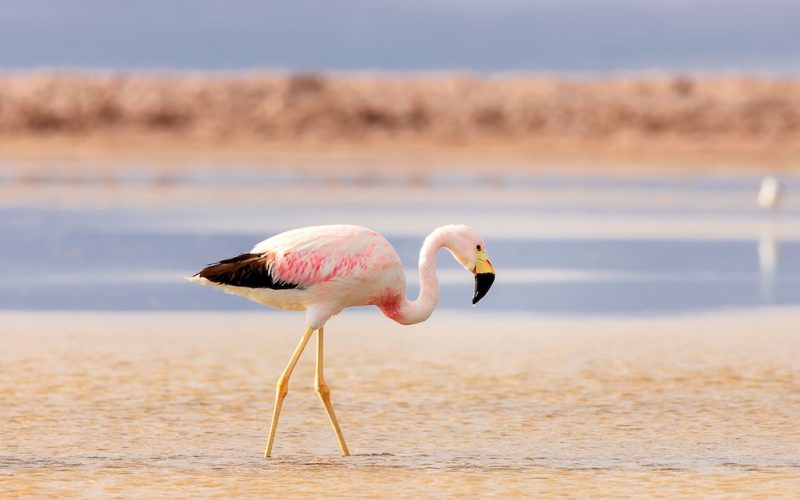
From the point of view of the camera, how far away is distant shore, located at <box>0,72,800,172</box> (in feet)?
148

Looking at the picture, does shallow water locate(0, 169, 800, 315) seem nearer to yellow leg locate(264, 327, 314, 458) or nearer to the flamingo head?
the flamingo head

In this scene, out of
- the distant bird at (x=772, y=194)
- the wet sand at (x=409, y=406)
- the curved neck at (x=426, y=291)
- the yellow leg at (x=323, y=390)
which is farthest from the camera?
the distant bird at (x=772, y=194)

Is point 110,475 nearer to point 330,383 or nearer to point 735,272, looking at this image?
point 330,383

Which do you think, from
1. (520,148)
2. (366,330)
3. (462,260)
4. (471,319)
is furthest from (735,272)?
(520,148)

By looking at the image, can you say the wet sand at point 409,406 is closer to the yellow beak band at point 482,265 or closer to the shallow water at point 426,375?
the shallow water at point 426,375

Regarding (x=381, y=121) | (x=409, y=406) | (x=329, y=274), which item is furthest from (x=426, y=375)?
(x=381, y=121)


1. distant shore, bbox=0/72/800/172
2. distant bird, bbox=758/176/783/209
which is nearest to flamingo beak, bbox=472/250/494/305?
distant bird, bbox=758/176/783/209

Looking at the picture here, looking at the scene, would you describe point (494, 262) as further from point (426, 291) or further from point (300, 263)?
point (300, 263)

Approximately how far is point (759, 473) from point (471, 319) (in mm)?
4556

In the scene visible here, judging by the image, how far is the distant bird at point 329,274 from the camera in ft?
20.6

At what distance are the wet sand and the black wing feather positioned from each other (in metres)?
0.68

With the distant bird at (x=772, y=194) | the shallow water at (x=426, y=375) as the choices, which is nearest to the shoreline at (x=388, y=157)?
the distant bird at (x=772, y=194)

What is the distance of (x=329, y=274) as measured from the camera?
20.6 feet

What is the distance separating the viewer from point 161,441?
6.42 metres
